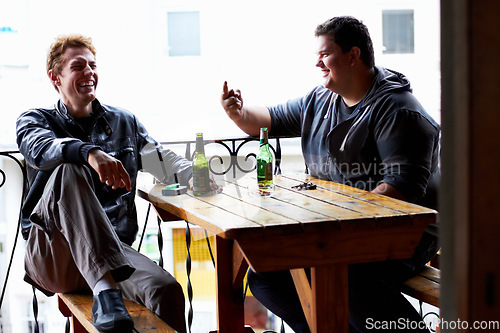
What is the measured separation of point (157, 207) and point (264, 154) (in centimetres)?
44

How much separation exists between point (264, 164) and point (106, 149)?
0.59 metres

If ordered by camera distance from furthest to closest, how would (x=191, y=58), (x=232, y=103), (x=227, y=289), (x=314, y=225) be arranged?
(x=191, y=58)
(x=232, y=103)
(x=227, y=289)
(x=314, y=225)

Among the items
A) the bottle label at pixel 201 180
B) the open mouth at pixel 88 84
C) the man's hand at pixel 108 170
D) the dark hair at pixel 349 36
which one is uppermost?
the dark hair at pixel 349 36

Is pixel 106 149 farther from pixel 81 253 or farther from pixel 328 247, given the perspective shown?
pixel 328 247

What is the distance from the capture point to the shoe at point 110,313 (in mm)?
1698

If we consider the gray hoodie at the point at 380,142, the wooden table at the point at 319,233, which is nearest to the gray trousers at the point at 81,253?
Answer: the wooden table at the point at 319,233

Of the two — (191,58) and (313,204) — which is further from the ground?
(191,58)

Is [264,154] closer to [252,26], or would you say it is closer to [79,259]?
[79,259]

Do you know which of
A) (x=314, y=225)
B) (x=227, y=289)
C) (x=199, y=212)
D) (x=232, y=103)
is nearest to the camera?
(x=314, y=225)

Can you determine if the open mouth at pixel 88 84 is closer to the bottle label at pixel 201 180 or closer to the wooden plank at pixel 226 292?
the bottle label at pixel 201 180

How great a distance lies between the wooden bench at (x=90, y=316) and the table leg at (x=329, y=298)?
1.37 ft

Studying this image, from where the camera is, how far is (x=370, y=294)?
1.80 metres

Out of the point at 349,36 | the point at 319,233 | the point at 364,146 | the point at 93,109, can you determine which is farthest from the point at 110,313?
the point at 349,36

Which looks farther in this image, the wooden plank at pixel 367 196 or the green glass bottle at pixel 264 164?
the green glass bottle at pixel 264 164
